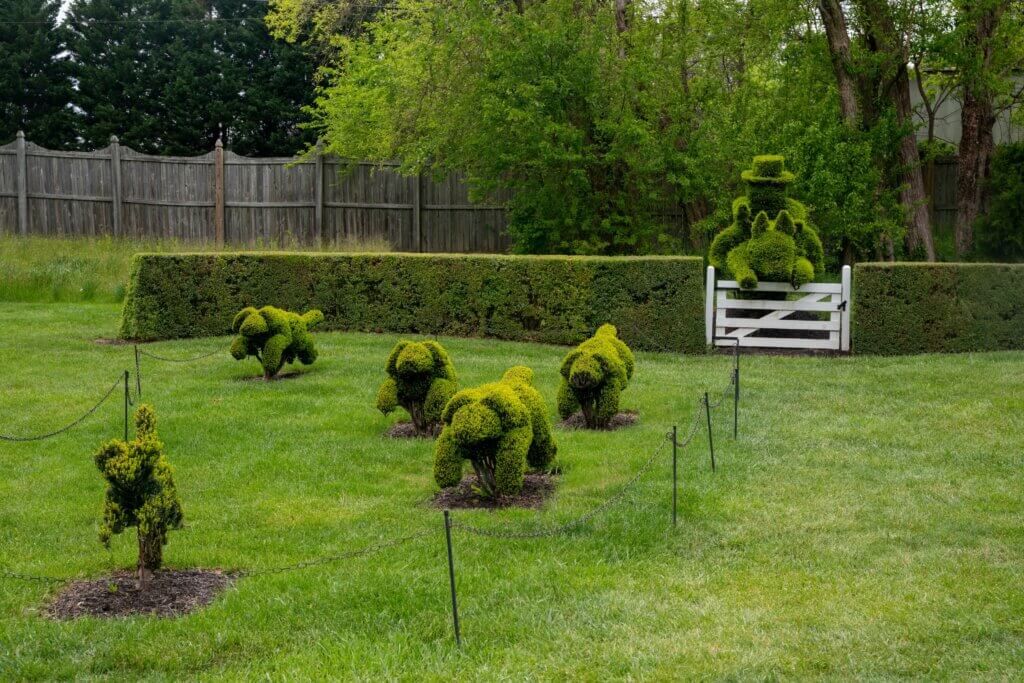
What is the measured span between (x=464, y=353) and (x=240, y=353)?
12.0 ft

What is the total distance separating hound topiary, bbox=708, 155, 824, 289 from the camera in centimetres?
1606

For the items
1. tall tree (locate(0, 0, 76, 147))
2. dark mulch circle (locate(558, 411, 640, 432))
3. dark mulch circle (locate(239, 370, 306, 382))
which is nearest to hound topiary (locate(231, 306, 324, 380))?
dark mulch circle (locate(239, 370, 306, 382))

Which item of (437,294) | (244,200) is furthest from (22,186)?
(437,294)

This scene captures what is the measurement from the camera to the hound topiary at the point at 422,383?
9.71 meters

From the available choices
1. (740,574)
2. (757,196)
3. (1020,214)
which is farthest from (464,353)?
(1020,214)

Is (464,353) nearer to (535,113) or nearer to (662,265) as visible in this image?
(662,265)

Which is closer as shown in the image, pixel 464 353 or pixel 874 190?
pixel 464 353

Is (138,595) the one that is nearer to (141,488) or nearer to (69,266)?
(141,488)

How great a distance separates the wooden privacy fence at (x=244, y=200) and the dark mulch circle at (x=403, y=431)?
50.2 ft

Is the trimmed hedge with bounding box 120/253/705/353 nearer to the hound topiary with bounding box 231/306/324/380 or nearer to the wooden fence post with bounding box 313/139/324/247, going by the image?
the hound topiary with bounding box 231/306/324/380

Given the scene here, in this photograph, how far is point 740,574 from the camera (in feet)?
21.3

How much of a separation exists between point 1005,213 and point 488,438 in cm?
1855

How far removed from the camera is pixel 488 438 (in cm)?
761

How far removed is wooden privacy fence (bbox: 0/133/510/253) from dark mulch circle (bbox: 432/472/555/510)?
17340mm
